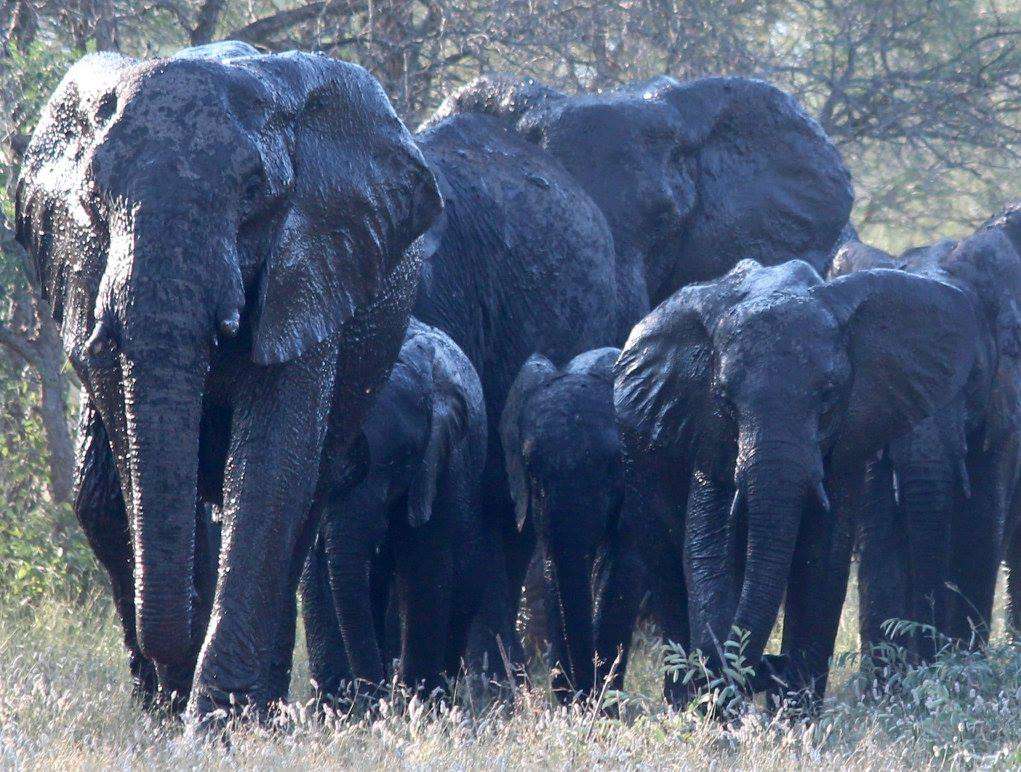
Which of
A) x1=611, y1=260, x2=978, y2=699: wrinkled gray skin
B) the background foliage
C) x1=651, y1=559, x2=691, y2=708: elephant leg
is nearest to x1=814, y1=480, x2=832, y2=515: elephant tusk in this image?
x1=611, y1=260, x2=978, y2=699: wrinkled gray skin

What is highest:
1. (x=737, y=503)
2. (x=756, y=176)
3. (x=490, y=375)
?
(x=756, y=176)

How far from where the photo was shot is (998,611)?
9953 mm

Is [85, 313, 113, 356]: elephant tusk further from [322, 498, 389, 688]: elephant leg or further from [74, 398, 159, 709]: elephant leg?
[322, 498, 389, 688]: elephant leg

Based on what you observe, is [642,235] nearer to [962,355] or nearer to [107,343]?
[962,355]

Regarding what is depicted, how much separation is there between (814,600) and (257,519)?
210cm

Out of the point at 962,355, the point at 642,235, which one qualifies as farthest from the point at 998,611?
the point at 962,355

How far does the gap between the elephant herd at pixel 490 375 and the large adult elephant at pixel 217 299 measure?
0.01 meters

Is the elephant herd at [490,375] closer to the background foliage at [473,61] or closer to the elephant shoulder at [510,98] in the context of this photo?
the elephant shoulder at [510,98]

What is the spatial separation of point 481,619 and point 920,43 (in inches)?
266

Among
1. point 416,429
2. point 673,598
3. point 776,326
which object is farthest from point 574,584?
point 776,326

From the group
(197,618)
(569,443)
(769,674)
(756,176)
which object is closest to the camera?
(197,618)

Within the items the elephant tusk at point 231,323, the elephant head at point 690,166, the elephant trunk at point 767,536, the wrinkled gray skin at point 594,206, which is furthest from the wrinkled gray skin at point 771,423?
the elephant head at point 690,166

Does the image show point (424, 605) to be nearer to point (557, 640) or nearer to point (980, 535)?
point (557, 640)

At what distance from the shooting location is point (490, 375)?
7.65 meters
